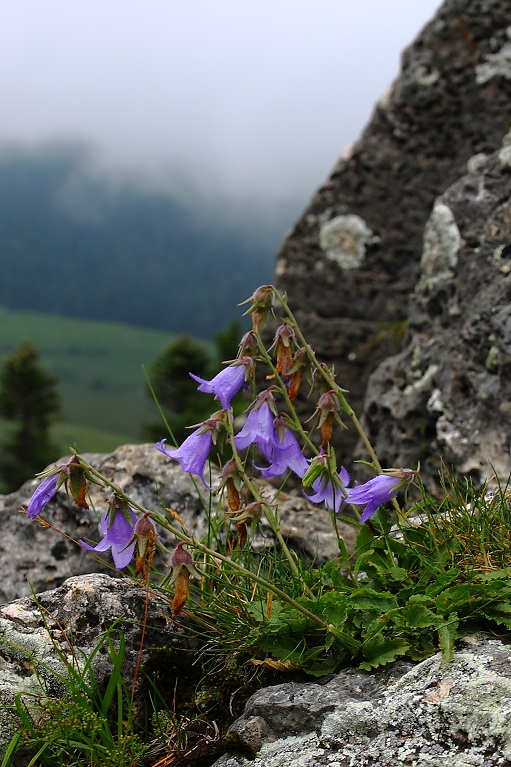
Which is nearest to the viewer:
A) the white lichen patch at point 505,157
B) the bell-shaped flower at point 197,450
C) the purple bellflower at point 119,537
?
the purple bellflower at point 119,537

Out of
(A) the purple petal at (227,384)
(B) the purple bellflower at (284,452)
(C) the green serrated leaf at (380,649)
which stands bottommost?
(C) the green serrated leaf at (380,649)

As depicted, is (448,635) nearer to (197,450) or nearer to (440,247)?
(197,450)

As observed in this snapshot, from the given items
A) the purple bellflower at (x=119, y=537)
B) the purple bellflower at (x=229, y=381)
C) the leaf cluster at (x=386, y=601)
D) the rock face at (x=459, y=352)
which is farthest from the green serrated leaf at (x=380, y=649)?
the rock face at (x=459, y=352)

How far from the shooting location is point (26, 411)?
1614 inches

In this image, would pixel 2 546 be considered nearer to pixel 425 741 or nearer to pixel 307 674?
pixel 307 674

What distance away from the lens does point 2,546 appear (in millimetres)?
4977

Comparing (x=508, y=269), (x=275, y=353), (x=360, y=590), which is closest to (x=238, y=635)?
(x=360, y=590)

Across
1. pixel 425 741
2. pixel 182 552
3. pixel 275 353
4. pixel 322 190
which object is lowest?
pixel 425 741

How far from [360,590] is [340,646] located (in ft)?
0.74

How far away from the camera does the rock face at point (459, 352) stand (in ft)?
16.7

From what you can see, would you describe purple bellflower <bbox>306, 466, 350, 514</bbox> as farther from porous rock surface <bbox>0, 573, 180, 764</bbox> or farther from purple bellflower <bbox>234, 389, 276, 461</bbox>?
porous rock surface <bbox>0, 573, 180, 764</bbox>

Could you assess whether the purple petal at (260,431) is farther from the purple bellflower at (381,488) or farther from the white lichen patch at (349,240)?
the white lichen patch at (349,240)

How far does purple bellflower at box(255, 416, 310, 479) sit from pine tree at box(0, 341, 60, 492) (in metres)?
35.3

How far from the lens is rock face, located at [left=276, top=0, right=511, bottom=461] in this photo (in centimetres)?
779
